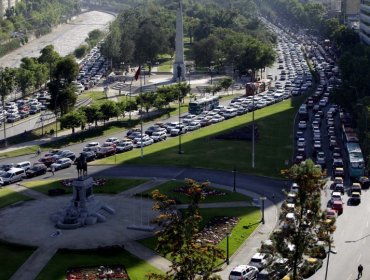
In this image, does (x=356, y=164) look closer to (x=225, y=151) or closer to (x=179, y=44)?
(x=225, y=151)

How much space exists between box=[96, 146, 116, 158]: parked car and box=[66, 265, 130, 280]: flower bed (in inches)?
1791

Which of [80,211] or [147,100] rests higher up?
[80,211]

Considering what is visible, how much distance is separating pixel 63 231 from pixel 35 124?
6374 centimetres

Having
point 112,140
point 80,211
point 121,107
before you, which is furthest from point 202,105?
point 80,211

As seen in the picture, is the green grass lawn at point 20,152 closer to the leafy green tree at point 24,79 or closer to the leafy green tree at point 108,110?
the leafy green tree at point 108,110

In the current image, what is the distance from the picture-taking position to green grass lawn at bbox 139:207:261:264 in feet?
229

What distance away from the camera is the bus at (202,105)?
463 ft

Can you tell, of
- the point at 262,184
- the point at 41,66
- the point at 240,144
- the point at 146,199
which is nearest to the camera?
the point at 146,199

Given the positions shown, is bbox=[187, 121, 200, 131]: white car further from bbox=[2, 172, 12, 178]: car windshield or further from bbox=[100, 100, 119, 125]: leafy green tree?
bbox=[2, 172, 12, 178]: car windshield

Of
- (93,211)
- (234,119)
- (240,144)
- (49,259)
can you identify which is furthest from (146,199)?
(234,119)

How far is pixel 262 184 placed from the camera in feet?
300

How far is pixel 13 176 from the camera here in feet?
310

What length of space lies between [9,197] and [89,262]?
2511 cm

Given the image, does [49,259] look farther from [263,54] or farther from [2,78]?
[263,54]
